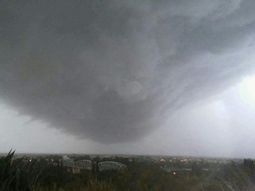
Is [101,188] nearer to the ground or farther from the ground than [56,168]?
nearer to the ground

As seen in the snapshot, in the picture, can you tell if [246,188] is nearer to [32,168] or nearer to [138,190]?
[138,190]

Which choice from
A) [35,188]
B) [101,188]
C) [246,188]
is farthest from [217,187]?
[35,188]

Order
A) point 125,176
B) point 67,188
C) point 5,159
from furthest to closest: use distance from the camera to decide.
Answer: point 125,176 < point 67,188 < point 5,159

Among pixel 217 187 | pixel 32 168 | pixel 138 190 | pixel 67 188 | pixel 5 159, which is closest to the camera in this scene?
pixel 5 159

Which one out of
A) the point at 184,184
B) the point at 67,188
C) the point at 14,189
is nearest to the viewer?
the point at 14,189

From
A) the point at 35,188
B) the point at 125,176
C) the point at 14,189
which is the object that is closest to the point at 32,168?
the point at 35,188

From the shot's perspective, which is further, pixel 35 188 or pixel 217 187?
pixel 217 187

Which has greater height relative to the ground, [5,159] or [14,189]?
[5,159]

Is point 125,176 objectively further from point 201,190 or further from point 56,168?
point 201,190

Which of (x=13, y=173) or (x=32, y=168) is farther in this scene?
(x=32, y=168)
